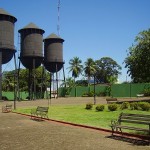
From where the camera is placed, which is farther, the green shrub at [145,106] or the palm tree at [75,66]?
the palm tree at [75,66]

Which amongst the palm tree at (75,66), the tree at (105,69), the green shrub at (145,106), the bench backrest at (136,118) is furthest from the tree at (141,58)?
the tree at (105,69)

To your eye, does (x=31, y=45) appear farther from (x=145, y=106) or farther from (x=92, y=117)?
(x=92, y=117)

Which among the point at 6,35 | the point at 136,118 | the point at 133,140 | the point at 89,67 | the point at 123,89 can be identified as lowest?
the point at 133,140

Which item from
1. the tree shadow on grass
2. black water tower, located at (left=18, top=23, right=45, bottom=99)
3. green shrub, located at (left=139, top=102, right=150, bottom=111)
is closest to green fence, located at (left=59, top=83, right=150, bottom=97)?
black water tower, located at (left=18, top=23, right=45, bottom=99)

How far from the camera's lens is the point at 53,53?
72688 mm

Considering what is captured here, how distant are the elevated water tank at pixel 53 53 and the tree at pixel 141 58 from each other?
3176 centimetres

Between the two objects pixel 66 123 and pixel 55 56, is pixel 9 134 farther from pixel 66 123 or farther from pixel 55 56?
pixel 55 56

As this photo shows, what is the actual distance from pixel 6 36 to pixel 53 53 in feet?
46.9

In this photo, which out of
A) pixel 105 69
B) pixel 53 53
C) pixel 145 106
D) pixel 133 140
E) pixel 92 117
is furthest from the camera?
pixel 105 69

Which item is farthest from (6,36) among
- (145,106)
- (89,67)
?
(89,67)

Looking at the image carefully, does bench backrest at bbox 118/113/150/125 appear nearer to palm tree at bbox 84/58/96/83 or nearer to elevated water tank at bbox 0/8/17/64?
elevated water tank at bbox 0/8/17/64

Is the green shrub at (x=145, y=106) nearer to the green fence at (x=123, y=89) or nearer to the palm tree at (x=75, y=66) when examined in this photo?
the green fence at (x=123, y=89)

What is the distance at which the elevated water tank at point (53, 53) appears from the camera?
2864 inches

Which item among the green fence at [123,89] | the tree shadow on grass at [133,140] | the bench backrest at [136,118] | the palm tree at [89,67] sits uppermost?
the palm tree at [89,67]
